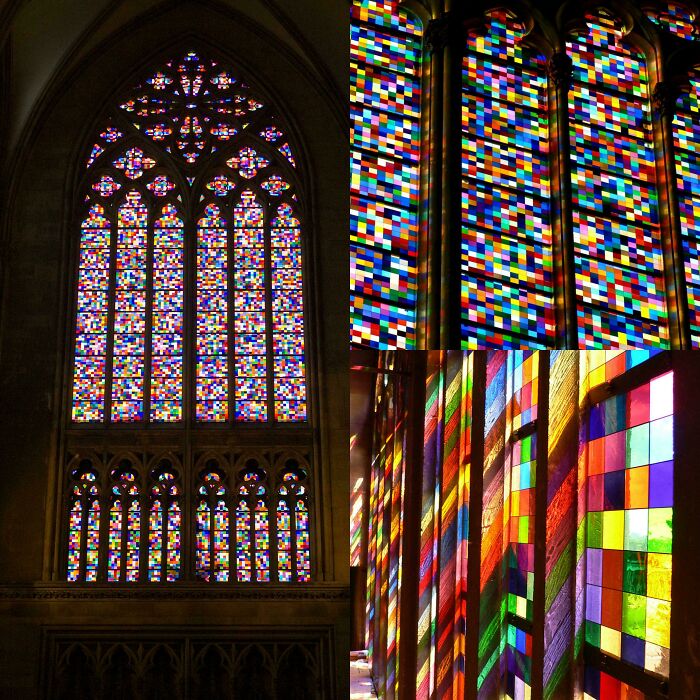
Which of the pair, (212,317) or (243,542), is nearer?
(243,542)

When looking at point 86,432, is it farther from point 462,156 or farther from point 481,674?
point 481,674

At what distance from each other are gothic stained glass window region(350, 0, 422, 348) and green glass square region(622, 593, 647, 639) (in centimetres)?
342

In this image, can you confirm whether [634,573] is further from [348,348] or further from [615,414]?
[348,348]

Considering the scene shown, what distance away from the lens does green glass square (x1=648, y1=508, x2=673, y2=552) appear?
273 centimetres

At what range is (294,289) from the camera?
11656mm

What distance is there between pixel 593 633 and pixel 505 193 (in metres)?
4.89

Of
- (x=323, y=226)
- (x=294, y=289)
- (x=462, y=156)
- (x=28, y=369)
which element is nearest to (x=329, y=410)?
(x=294, y=289)

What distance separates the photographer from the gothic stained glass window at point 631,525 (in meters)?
2.69

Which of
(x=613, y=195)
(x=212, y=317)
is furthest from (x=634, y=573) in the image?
(x=212, y=317)

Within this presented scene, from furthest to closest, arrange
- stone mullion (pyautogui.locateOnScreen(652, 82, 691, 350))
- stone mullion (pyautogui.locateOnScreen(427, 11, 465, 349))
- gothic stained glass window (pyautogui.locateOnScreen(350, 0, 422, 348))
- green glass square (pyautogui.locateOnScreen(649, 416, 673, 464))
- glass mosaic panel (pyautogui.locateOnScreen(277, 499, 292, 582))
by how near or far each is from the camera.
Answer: glass mosaic panel (pyautogui.locateOnScreen(277, 499, 292, 582)) → stone mullion (pyautogui.locateOnScreen(652, 82, 691, 350)) → gothic stained glass window (pyautogui.locateOnScreen(350, 0, 422, 348)) → stone mullion (pyautogui.locateOnScreen(427, 11, 465, 349)) → green glass square (pyautogui.locateOnScreen(649, 416, 673, 464))

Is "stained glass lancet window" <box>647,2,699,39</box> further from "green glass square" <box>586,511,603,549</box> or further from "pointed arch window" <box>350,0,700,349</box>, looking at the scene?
"green glass square" <box>586,511,603,549</box>

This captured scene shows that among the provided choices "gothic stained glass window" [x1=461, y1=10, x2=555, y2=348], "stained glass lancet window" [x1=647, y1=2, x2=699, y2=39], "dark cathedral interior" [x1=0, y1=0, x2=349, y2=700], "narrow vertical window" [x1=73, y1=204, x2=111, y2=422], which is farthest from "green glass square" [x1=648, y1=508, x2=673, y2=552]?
"narrow vertical window" [x1=73, y1=204, x2=111, y2=422]

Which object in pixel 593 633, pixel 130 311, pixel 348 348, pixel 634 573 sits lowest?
pixel 593 633

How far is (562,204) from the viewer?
7051 mm
